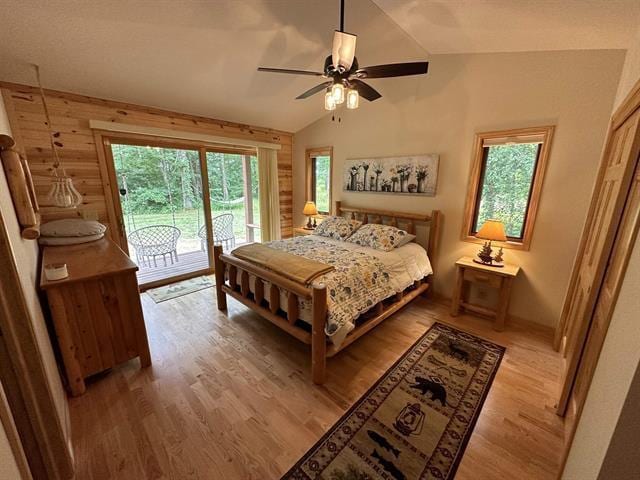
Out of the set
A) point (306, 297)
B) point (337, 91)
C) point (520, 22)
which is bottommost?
point (306, 297)

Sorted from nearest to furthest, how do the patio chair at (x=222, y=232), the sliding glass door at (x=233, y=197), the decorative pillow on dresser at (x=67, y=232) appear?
the decorative pillow on dresser at (x=67, y=232) → the sliding glass door at (x=233, y=197) → the patio chair at (x=222, y=232)

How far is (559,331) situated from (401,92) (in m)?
3.10

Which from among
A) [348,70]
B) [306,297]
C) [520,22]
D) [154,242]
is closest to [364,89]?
[348,70]

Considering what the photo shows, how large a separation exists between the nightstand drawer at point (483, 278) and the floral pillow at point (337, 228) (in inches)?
56.9

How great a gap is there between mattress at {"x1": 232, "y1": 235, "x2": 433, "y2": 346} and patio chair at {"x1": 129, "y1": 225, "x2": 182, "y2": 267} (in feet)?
6.74

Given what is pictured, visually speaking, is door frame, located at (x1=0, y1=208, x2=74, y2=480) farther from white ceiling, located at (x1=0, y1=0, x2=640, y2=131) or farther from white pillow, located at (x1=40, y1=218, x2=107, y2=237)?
white ceiling, located at (x1=0, y1=0, x2=640, y2=131)

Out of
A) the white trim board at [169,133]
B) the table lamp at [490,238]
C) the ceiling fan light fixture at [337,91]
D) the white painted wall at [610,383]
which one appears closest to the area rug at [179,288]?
the white trim board at [169,133]

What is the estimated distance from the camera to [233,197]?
4.44m

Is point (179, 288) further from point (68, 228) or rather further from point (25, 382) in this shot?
point (25, 382)

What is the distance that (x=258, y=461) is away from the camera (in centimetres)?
143

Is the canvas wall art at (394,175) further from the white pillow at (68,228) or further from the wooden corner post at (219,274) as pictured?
the white pillow at (68,228)

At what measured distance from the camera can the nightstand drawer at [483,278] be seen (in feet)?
8.45

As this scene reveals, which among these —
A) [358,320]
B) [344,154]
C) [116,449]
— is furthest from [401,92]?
[116,449]

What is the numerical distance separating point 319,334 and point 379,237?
162 cm
